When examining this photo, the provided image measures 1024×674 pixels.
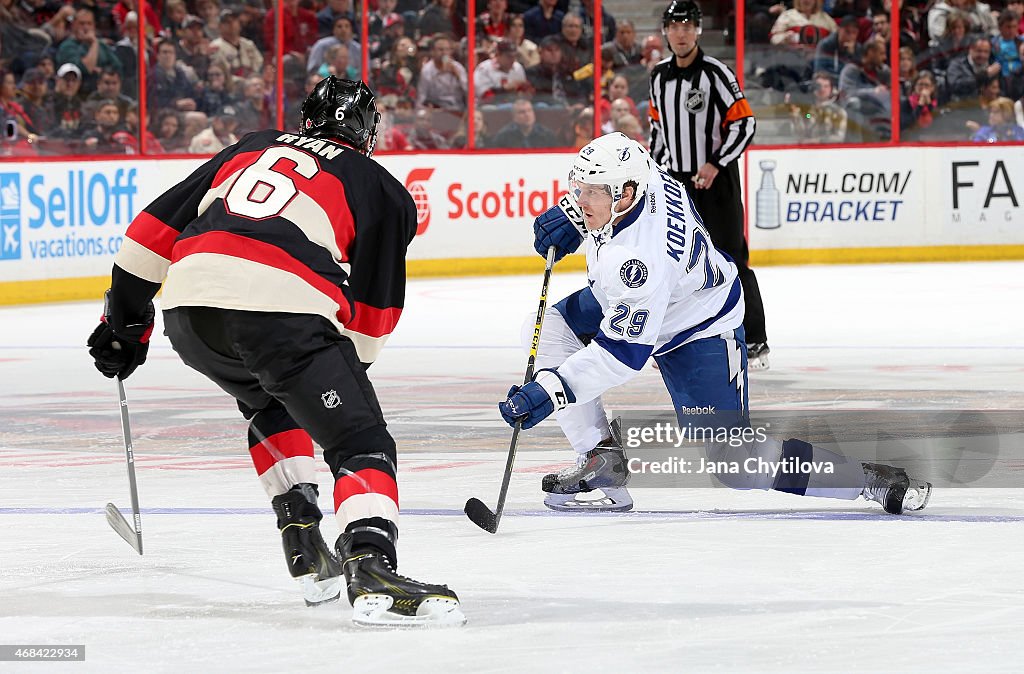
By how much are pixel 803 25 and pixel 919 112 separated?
1.15 m

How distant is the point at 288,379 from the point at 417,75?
1026 cm

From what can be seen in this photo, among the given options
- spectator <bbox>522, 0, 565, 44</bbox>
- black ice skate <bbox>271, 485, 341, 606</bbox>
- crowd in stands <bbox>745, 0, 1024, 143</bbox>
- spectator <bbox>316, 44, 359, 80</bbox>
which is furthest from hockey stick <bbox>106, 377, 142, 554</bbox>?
crowd in stands <bbox>745, 0, 1024, 143</bbox>

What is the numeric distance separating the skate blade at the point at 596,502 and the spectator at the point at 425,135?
8.72 meters

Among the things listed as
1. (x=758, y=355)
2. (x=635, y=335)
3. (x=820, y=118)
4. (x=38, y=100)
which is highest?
(x=635, y=335)

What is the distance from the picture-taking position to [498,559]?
3.82 meters

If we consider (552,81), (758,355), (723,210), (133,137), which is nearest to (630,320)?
(758,355)

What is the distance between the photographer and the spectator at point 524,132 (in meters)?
13.1

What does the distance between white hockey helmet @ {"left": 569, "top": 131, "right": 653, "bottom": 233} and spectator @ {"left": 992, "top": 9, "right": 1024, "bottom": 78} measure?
10.8 meters

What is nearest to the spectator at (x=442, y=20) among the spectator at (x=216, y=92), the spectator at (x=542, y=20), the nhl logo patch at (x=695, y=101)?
the spectator at (x=542, y=20)

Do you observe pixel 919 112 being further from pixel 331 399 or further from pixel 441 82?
pixel 331 399

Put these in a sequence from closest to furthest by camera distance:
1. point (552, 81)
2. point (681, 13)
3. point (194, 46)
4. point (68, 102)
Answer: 1. point (681, 13)
2. point (68, 102)
3. point (194, 46)
4. point (552, 81)

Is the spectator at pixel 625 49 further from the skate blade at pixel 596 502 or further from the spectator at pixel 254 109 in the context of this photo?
the skate blade at pixel 596 502

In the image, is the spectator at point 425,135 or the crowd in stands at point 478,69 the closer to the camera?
the crowd in stands at point 478,69

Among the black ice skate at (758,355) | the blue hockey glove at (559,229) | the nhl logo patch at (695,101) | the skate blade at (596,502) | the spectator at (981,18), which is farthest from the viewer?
the spectator at (981,18)
